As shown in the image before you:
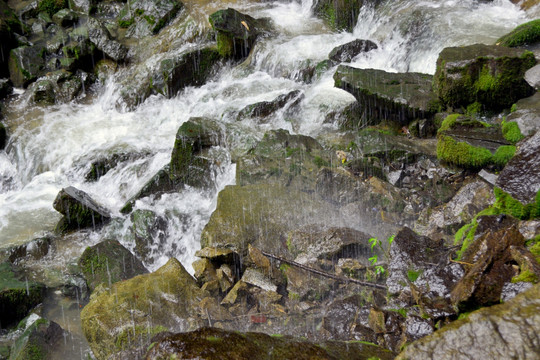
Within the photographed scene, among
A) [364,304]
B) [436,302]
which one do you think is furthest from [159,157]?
[436,302]

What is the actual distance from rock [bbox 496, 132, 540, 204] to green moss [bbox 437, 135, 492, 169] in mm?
1926

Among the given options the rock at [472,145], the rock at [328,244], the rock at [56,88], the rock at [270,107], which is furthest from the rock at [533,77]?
the rock at [56,88]

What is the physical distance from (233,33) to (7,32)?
745 centimetres

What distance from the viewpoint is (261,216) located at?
5895 millimetres

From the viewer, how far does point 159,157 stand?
9539 mm

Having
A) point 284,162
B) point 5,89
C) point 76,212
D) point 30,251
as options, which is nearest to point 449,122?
point 284,162

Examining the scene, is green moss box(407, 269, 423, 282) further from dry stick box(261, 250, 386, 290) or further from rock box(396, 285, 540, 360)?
rock box(396, 285, 540, 360)

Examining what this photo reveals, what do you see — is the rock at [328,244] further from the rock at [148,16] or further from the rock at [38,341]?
the rock at [148,16]

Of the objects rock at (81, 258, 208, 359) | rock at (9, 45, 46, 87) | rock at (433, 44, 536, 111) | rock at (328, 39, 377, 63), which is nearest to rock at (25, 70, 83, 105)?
rock at (9, 45, 46, 87)

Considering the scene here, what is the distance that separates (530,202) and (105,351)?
4.23 m

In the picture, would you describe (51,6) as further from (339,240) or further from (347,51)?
(339,240)

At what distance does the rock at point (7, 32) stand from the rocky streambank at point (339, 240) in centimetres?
389

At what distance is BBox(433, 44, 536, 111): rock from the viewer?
22.1 ft

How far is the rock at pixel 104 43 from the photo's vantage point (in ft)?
44.5
